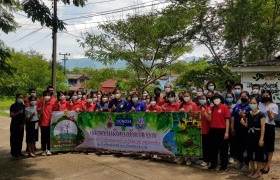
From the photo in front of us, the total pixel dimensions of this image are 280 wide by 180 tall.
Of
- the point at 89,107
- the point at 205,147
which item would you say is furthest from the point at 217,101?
the point at 89,107

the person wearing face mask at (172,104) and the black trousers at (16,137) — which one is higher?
the person wearing face mask at (172,104)

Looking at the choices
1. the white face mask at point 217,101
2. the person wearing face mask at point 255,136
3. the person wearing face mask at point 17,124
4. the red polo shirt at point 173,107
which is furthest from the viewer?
the person wearing face mask at point 17,124

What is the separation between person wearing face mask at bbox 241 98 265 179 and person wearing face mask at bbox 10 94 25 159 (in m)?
6.14

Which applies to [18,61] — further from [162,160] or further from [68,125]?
[162,160]

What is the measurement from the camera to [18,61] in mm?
35188

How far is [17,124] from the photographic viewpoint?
9.83 m

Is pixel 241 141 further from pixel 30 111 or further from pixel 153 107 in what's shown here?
pixel 30 111

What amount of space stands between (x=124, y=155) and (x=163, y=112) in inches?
73.9

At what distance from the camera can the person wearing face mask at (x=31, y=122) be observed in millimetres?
9859

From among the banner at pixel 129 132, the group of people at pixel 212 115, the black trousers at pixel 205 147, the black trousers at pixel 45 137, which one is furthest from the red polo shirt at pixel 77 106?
the black trousers at pixel 205 147

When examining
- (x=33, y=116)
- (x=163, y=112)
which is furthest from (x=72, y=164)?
(x=163, y=112)

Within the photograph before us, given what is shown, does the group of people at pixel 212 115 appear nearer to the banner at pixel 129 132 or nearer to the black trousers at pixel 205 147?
the black trousers at pixel 205 147

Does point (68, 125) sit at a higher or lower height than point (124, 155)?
higher

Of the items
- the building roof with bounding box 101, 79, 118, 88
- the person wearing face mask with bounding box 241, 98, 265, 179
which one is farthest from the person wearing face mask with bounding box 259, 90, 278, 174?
the building roof with bounding box 101, 79, 118, 88
